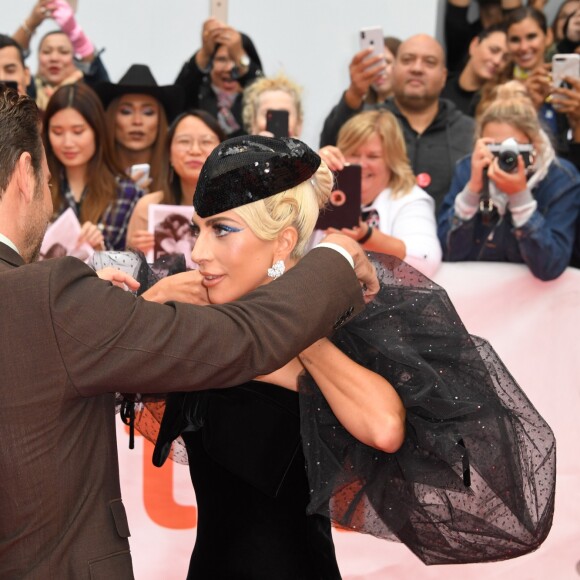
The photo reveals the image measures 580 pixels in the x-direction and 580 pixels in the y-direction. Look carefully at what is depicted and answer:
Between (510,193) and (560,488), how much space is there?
121 centimetres

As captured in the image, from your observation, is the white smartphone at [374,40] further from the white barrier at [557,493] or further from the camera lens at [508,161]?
the white barrier at [557,493]

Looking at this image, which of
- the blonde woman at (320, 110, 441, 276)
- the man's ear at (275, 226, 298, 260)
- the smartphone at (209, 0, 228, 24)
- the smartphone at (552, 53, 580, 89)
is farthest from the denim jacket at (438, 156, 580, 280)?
the smartphone at (209, 0, 228, 24)

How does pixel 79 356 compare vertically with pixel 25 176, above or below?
below

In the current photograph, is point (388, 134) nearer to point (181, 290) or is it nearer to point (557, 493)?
point (557, 493)

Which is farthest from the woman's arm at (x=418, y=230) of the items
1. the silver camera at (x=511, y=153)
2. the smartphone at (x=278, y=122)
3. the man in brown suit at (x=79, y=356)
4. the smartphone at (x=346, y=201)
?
the man in brown suit at (x=79, y=356)

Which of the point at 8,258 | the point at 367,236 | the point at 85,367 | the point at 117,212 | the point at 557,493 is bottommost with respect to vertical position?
the point at 557,493

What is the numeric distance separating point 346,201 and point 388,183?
66 centimetres

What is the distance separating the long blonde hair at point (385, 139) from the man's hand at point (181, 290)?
2.22m

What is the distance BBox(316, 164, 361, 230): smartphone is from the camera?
3875 mm

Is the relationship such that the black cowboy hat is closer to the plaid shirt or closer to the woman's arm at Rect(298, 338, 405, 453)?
the plaid shirt

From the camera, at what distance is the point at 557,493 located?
11.8 ft

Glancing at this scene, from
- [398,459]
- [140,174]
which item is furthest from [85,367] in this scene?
[140,174]

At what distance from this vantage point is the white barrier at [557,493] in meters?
3.57

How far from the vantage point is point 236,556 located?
2305 mm
